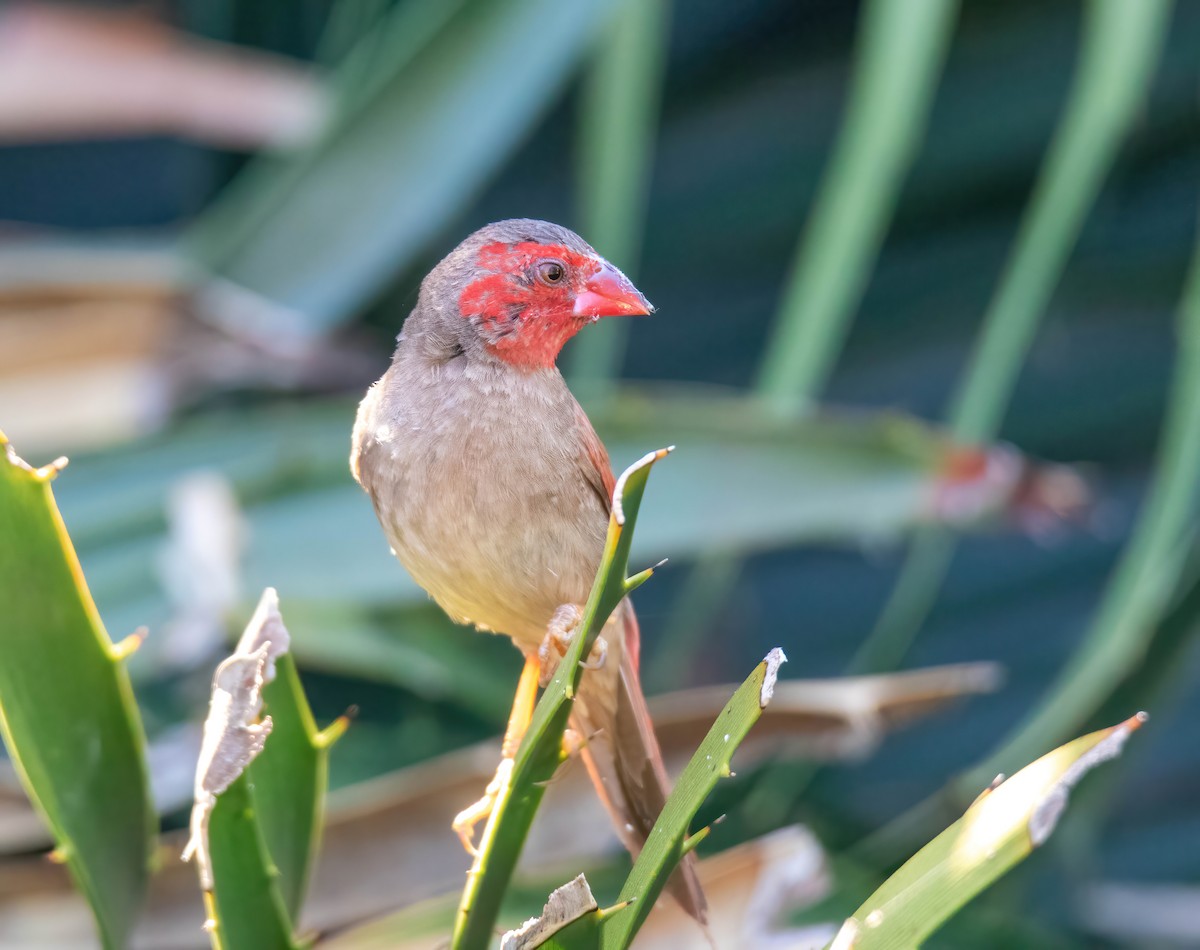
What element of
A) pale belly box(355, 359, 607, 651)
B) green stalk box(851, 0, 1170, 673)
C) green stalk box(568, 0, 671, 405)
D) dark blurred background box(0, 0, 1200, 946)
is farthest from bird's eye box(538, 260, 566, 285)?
green stalk box(851, 0, 1170, 673)

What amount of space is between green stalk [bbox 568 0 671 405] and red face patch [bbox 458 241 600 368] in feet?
3.74

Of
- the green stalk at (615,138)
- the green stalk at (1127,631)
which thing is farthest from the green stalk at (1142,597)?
the green stalk at (615,138)

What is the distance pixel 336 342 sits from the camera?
2797mm

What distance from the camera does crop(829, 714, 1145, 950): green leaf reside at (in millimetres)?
802

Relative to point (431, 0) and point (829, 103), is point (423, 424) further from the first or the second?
point (829, 103)

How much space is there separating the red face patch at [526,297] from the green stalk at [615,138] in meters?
1.14

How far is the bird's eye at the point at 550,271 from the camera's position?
3.73 feet

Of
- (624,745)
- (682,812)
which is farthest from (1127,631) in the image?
(682,812)

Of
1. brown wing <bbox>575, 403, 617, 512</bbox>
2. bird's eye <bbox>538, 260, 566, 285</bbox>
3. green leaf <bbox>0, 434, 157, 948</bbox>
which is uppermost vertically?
bird's eye <bbox>538, 260, 566, 285</bbox>

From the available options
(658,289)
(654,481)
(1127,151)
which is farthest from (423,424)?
(1127,151)

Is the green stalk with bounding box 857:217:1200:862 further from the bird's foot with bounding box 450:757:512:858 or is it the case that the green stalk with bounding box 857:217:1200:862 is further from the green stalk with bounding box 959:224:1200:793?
the bird's foot with bounding box 450:757:512:858

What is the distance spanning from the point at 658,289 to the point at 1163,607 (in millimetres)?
1495

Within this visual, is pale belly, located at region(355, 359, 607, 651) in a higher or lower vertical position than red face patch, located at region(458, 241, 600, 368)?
lower

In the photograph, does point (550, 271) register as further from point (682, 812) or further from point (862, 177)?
point (862, 177)
